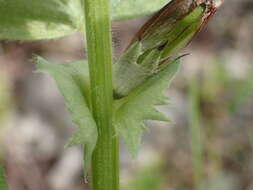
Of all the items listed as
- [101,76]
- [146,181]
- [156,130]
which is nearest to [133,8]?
[101,76]

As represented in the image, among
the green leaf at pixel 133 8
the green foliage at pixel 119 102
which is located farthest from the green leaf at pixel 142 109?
the green leaf at pixel 133 8

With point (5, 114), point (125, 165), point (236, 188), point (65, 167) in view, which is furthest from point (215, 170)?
point (5, 114)

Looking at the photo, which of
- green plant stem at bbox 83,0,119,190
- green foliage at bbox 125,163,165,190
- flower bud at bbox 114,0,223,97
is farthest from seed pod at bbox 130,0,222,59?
green foliage at bbox 125,163,165,190

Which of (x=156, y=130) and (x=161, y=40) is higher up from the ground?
(x=161, y=40)

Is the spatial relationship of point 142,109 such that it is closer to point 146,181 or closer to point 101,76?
point 101,76

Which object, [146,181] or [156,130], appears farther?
[156,130]

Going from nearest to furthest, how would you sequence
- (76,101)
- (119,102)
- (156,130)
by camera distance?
(76,101) → (119,102) → (156,130)

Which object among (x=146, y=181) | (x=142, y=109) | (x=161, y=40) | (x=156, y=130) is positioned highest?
(x=161, y=40)
